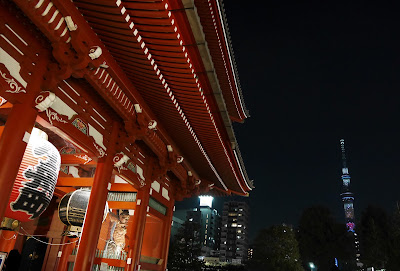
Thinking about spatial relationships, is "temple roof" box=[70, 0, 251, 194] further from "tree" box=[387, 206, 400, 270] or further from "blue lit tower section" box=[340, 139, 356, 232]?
"blue lit tower section" box=[340, 139, 356, 232]

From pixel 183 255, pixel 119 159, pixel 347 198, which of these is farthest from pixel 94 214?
pixel 347 198

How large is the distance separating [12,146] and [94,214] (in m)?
2.79

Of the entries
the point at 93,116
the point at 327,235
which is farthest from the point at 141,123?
the point at 327,235

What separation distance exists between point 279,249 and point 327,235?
34.0 feet

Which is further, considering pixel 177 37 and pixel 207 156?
pixel 207 156

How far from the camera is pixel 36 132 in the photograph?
569 centimetres

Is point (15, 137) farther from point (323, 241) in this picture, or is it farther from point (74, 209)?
point (323, 241)

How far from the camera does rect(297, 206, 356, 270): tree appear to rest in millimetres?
36969

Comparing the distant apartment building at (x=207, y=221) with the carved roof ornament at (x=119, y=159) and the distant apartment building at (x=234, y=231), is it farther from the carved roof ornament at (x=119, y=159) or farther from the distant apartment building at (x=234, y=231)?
the carved roof ornament at (x=119, y=159)

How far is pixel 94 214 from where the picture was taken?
6.77 m

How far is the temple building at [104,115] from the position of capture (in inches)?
182

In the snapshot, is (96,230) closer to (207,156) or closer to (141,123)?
(141,123)

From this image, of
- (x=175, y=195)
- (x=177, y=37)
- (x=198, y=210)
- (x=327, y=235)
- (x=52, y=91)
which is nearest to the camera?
(x=177, y=37)

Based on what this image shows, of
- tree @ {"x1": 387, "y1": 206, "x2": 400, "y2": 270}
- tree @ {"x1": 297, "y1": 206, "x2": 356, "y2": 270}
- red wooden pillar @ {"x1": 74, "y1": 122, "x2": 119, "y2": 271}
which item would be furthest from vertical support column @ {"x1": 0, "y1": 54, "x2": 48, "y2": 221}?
tree @ {"x1": 297, "y1": 206, "x2": 356, "y2": 270}
